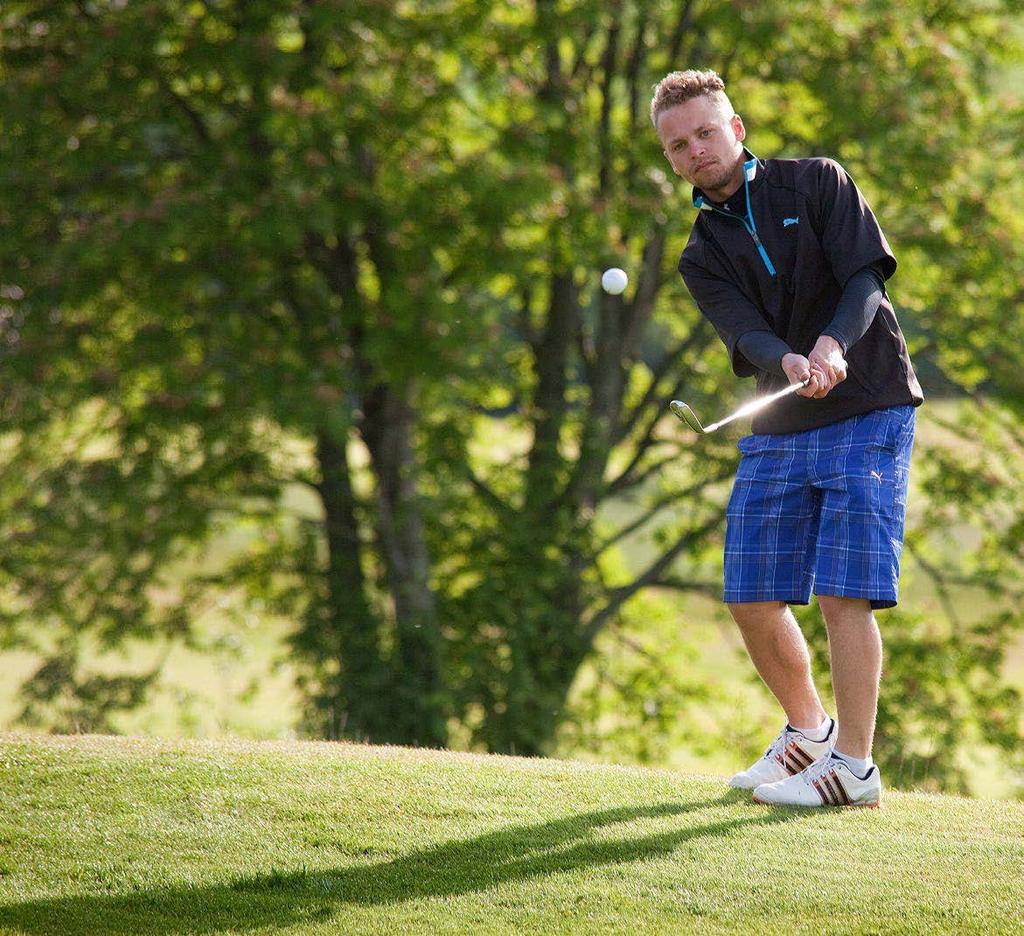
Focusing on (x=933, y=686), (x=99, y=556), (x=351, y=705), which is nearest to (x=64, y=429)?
(x=99, y=556)

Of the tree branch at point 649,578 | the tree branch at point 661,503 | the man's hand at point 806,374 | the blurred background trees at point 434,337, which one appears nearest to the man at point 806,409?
the man's hand at point 806,374

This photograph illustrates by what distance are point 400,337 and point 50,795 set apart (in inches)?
275

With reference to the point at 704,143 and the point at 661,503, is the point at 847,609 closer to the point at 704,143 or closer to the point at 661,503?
the point at 704,143

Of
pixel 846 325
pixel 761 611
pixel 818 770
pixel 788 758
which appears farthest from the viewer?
pixel 788 758

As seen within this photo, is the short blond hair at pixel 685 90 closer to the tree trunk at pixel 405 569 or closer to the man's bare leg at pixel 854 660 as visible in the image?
the man's bare leg at pixel 854 660

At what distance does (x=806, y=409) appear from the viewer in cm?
454

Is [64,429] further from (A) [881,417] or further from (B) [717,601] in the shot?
(A) [881,417]

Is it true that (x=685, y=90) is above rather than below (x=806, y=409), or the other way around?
above

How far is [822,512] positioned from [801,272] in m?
0.79

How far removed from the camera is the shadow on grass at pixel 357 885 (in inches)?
139

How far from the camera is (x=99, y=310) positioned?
41.1ft

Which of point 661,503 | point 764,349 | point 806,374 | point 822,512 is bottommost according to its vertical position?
point 822,512

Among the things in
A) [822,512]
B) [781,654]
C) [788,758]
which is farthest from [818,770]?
[822,512]

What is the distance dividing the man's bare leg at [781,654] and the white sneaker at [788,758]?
0.17 ft
